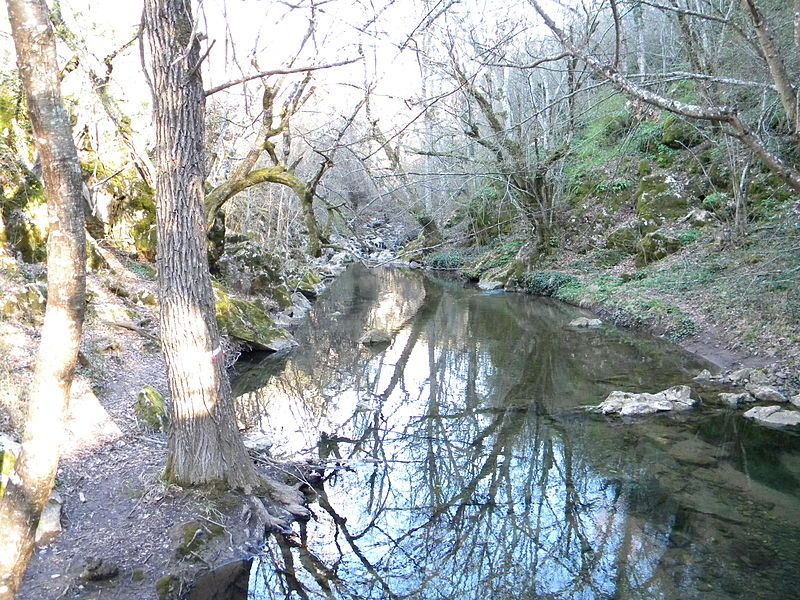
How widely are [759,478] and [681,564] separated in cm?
232

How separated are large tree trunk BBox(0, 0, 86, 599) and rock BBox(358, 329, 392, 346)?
1140 centimetres

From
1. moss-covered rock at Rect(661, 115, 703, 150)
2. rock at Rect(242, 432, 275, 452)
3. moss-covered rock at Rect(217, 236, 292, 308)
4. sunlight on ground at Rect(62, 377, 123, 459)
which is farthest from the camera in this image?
moss-covered rock at Rect(661, 115, 703, 150)

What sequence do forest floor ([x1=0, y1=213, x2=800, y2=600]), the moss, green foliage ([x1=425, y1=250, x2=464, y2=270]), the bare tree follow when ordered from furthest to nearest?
green foliage ([x1=425, y1=250, x2=464, y2=270]) < the bare tree < forest floor ([x1=0, y1=213, x2=800, y2=600]) < the moss

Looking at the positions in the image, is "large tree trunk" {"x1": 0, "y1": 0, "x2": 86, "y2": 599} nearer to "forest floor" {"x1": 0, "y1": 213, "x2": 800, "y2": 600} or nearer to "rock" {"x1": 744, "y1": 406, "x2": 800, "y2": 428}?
"forest floor" {"x1": 0, "y1": 213, "x2": 800, "y2": 600}

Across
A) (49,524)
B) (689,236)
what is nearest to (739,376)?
(689,236)

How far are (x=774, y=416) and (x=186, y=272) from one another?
8.10 meters

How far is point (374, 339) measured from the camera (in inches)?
564

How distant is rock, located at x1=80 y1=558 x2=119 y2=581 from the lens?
4.22 meters

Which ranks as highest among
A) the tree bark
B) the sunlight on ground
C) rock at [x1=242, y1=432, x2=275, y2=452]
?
the tree bark

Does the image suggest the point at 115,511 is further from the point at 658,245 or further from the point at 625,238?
the point at 625,238

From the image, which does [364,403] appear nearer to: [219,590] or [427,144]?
[219,590]

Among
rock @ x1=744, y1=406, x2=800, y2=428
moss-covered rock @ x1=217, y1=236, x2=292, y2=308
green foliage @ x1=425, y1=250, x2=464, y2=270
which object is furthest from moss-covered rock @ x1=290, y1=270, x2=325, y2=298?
rock @ x1=744, y1=406, x2=800, y2=428

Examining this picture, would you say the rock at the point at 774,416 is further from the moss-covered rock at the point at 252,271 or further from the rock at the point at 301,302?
the rock at the point at 301,302

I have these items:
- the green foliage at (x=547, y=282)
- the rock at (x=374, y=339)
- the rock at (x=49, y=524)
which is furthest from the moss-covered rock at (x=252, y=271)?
the rock at (x=49, y=524)
